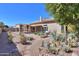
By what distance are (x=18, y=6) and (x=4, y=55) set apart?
2.50 ft

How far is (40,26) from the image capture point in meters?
4.71

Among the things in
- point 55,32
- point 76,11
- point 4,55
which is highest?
point 76,11

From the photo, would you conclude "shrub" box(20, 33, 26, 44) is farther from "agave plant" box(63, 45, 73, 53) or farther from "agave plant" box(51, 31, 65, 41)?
"agave plant" box(63, 45, 73, 53)

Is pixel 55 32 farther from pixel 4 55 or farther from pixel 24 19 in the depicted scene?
pixel 4 55

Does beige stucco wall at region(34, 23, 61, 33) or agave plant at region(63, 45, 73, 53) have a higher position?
beige stucco wall at region(34, 23, 61, 33)

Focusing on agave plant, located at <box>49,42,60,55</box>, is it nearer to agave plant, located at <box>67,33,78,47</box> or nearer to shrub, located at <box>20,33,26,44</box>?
agave plant, located at <box>67,33,78,47</box>

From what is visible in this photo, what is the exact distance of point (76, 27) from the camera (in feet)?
15.4

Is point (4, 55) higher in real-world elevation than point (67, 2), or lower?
lower

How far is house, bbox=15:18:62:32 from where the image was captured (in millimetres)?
4648

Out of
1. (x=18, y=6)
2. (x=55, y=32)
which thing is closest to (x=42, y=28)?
(x=55, y=32)

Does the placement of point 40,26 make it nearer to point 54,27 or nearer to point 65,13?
point 54,27

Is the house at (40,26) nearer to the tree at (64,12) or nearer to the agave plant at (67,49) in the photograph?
the tree at (64,12)

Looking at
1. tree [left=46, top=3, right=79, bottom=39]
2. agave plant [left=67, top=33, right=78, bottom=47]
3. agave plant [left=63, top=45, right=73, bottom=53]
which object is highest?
tree [left=46, top=3, right=79, bottom=39]

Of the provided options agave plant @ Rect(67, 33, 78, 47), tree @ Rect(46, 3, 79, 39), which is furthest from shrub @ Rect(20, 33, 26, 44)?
agave plant @ Rect(67, 33, 78, 47)
